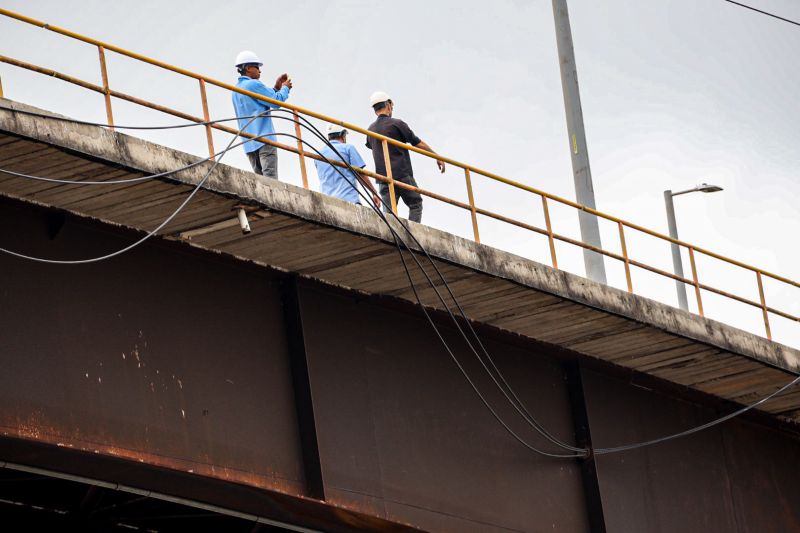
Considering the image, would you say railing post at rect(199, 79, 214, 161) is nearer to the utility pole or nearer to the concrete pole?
the utility pole

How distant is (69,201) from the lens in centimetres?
1473

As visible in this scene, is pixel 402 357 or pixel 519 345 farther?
pixel 519 345

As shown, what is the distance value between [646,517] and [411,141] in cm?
550

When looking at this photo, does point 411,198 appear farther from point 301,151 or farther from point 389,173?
point 301,151

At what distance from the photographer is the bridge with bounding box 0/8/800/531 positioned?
14.5 meters

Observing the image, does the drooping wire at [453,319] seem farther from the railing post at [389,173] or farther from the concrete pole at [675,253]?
the concrete pole at [675,253]

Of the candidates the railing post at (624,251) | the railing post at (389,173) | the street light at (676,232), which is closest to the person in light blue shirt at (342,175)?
the railing post at (389,173)

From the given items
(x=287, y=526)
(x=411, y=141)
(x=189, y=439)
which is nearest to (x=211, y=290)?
(x=189, y=439)

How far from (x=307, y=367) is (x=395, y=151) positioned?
3586mm

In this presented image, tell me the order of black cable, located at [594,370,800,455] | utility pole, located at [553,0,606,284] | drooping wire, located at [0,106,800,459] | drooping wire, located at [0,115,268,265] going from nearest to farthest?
drooping wire, located at [0,115,268,265] < drooping wire, located at [0,106,800,459] < black cable, located at [594,370,800,455] < utility pole, located at [553,0,606,284]

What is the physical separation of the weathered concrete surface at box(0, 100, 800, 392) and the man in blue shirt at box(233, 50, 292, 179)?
1.06m

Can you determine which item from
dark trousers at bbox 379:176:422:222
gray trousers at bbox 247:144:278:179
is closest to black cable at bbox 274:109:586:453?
dark trousers at bbox 379:176:422:222

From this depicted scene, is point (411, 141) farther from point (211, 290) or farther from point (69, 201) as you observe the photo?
point (69, 201)

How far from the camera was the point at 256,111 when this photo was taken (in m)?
17.3
